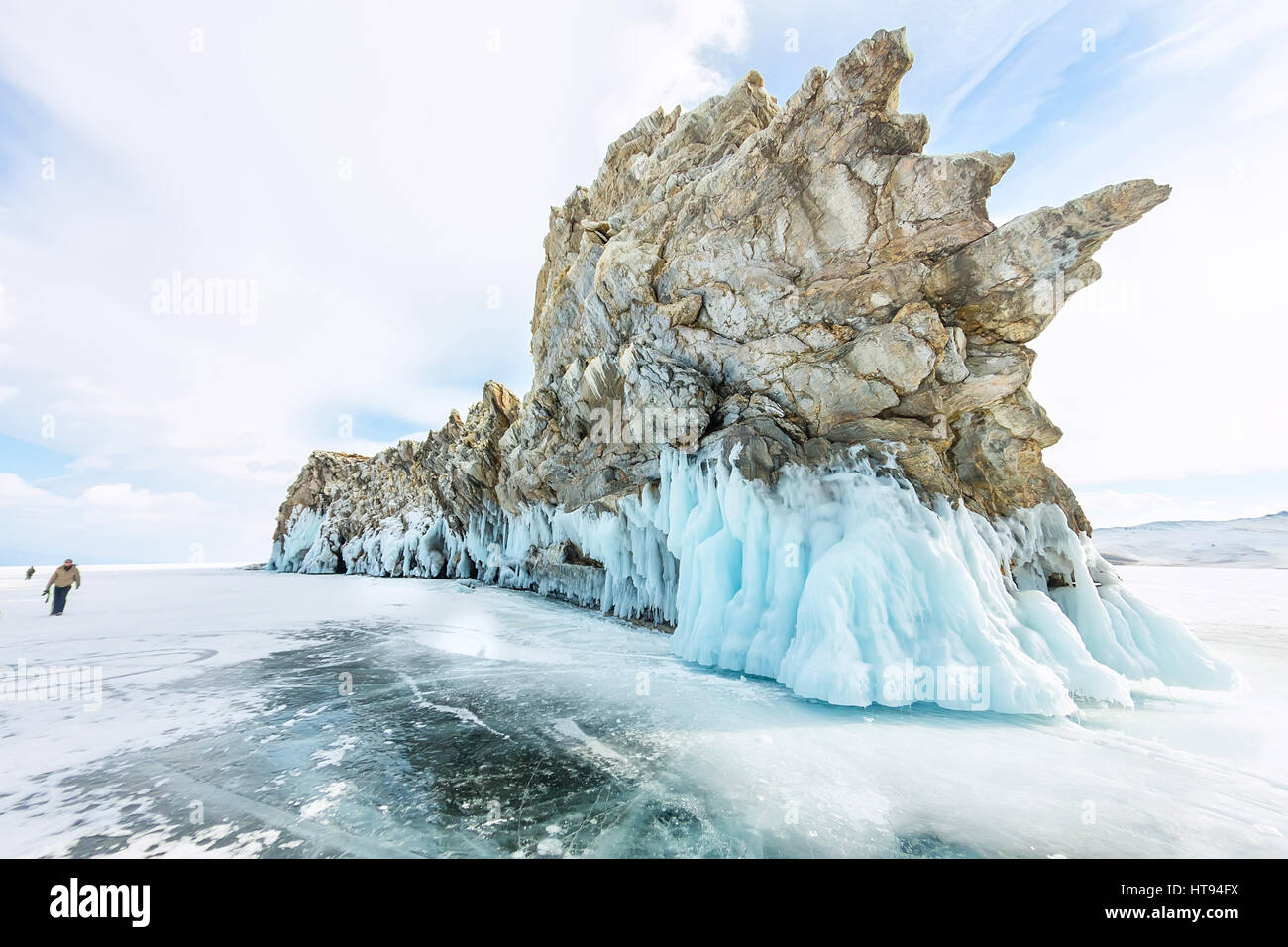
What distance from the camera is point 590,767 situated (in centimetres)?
507

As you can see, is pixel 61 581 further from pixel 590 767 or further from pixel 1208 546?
pixel 1208 546

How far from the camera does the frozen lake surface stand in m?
3.75

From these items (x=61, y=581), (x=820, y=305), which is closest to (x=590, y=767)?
(x=820, y=305)

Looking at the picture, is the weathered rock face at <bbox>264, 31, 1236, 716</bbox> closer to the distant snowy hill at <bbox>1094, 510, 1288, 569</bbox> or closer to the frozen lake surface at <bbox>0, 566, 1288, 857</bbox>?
the frozen lake surface at <bbox>0, 566, 1288, 857</bbox>

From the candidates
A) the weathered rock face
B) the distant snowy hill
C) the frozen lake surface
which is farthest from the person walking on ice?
the distant snowy hill

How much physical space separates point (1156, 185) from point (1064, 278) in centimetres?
174

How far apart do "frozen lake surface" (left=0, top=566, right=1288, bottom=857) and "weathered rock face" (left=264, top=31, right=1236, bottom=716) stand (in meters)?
4.53

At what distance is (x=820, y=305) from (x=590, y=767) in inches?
Answer: 408

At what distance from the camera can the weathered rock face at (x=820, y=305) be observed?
9.75 metres

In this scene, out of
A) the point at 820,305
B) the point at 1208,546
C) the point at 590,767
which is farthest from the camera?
the point at 1208,546

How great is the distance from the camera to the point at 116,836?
11.8 feet

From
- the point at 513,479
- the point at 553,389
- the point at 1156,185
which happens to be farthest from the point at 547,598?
the point at 1156,185
